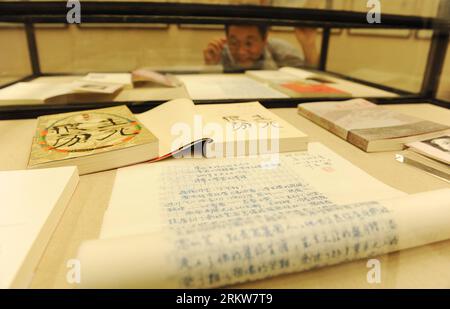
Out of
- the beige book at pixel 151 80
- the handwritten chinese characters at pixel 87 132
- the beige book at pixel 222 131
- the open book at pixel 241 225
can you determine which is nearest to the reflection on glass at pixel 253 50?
the beige book at pixel 151 80

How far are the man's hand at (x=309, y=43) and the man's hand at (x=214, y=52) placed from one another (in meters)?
0.43

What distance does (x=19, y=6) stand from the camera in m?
0.71

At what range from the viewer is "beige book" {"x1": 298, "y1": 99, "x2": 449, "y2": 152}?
642mm

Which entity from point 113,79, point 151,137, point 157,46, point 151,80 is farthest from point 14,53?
point 151,137

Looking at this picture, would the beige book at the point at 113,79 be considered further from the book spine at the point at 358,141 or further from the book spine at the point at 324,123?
the book spine at the point at 358,141

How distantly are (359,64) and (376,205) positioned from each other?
2.15 metres

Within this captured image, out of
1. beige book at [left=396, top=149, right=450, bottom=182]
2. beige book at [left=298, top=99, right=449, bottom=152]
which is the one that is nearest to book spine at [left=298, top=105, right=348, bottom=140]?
beige book at [left=298, top=99, right=449, bottom=152]

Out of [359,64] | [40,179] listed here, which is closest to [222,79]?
[40,179]

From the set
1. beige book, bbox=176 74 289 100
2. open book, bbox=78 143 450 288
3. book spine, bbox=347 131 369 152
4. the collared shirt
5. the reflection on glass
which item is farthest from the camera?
the collared shirt

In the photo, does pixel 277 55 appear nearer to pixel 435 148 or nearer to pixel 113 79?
pixel 113 79

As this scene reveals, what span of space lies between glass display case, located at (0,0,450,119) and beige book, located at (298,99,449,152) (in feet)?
0.42

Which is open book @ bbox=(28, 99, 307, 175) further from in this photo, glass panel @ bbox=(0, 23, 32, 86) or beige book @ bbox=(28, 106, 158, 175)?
glass panel @ bbox=(0, 23, 32, 86)

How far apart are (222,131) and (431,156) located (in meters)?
0.39

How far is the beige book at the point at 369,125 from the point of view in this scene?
64cm
